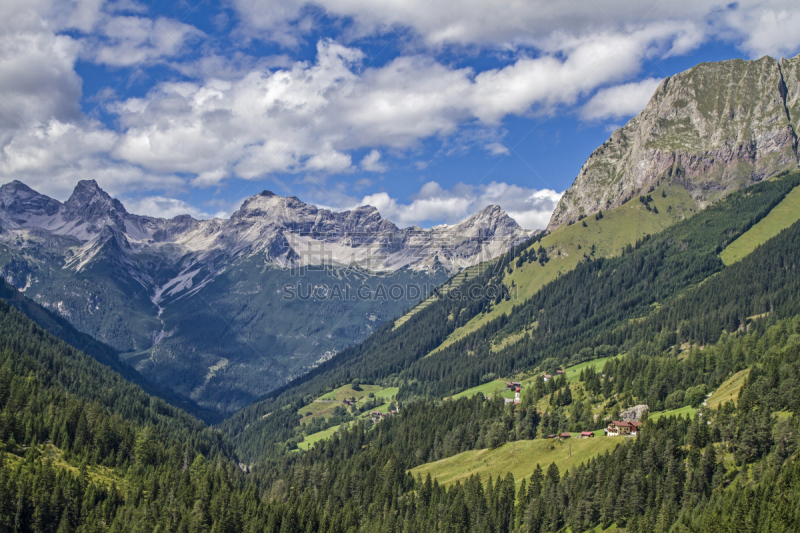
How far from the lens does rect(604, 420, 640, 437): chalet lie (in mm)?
133125

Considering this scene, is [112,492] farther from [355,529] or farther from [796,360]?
[796,360]

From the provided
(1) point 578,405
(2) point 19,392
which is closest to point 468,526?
(1) point 578,405

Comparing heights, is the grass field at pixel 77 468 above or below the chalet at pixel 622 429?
below

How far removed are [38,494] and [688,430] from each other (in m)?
120

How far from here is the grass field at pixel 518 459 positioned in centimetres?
12794

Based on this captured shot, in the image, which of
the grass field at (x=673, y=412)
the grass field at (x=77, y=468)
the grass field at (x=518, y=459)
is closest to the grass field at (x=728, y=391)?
the grass field at (x=673, y=412)

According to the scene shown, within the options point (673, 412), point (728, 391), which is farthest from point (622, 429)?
point (728, 391)

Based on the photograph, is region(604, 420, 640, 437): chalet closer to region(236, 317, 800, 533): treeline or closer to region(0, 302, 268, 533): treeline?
region(236, 317, 800, 533): treeline

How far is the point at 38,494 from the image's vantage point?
104m

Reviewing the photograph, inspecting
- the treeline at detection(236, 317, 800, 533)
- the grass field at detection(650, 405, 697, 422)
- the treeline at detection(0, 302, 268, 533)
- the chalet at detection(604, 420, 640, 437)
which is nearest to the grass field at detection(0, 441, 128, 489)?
the treeline at detection(0, 302, 268, 533)

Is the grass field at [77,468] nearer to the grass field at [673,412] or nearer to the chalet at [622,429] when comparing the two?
the chalet at [622,429]

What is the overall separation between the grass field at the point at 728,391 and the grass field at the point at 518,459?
2350 cm

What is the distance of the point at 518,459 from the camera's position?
467ft

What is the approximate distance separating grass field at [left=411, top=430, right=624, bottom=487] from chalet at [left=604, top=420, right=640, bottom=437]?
20.1 feet
